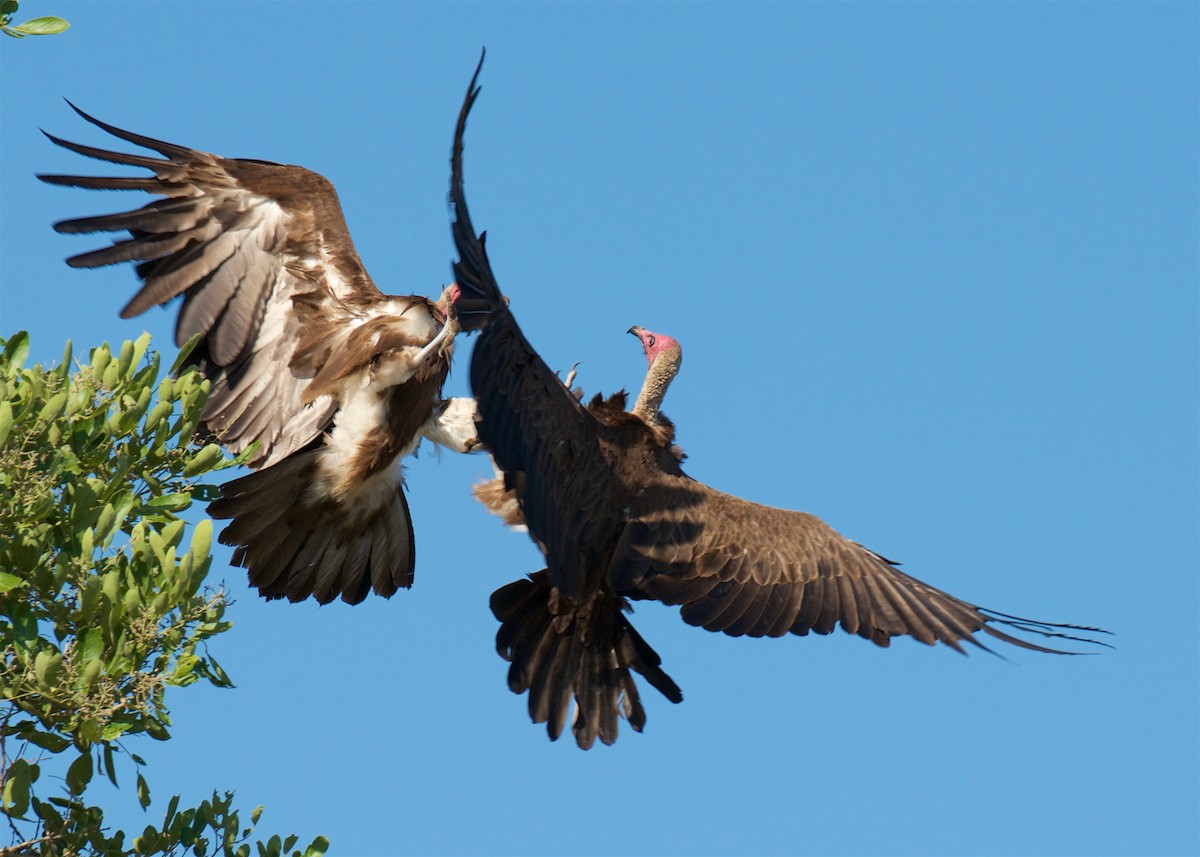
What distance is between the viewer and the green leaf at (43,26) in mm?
4320

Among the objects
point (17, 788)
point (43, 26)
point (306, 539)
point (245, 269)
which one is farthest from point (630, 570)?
point (43, 26)

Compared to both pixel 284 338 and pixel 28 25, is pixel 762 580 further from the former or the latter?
pixel 28 25

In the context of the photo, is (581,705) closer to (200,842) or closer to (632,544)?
(632,544)

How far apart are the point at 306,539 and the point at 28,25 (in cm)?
276

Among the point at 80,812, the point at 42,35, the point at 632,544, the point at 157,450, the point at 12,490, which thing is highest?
the point at 632,544

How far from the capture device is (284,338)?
663 cm

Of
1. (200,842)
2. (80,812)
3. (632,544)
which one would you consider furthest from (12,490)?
(632,544)

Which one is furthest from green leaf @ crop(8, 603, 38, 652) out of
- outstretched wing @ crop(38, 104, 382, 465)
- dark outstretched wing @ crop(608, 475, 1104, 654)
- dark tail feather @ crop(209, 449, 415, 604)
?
dark outstretched wing @ crop(608, 475, 1104, 654)

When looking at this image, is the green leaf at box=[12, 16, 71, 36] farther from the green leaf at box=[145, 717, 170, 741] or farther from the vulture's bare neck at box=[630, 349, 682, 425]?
the vulture's bare neck at box=[630, 349, 682, 425]

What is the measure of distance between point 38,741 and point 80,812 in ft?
0.87

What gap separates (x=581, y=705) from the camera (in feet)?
22.4

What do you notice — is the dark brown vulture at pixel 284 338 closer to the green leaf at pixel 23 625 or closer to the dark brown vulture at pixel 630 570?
the dark brown vulture at pixel 630 570

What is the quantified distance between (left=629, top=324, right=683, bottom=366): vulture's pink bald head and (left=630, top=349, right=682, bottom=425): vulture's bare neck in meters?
0.03

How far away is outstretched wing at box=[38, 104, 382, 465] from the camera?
6492mm
